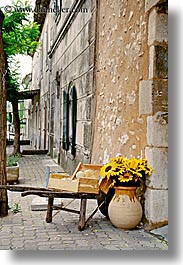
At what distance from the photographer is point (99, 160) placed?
183 inches

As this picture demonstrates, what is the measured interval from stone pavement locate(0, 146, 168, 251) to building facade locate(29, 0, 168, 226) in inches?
9.0

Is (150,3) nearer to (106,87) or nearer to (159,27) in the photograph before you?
A: (159,27)

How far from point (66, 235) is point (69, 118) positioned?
322 centimetres

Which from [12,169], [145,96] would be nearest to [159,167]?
[145,96]

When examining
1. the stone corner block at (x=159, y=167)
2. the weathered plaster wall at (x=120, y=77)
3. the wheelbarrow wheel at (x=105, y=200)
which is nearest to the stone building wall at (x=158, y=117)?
the stone corner block at (x=159, y=167)

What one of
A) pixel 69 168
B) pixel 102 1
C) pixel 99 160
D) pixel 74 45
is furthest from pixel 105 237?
pixel 74 45

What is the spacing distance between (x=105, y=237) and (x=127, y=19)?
181 centimetres

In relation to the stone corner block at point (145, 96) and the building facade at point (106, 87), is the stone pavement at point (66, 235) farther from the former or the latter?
the stone corner block at point (145, 96)

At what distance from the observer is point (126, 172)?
3207mm

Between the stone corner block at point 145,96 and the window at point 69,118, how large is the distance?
8.44 feet

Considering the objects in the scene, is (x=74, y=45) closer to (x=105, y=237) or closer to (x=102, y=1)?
(x=102, y=1)

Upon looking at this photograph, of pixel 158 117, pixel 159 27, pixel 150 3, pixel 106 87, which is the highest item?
pixel 150 3

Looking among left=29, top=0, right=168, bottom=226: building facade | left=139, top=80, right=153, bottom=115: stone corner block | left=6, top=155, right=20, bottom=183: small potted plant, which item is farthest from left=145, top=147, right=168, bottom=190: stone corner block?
left=6, top=155, right=20, bottom=183: small potted plant

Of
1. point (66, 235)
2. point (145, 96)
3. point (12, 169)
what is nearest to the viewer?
point (66, 235)
